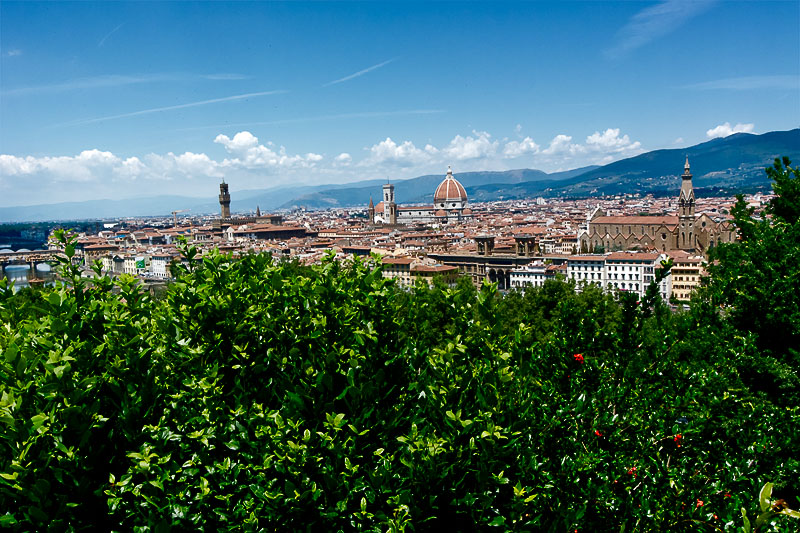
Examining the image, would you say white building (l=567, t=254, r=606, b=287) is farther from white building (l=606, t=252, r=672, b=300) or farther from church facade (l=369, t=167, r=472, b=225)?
church facade (l=369, t=167, r=472, b=225)

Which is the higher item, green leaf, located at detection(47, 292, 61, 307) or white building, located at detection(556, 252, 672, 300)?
green leaf, located at detection(47, 292, 61, 307)

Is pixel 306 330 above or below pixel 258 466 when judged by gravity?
above

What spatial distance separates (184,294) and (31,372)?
5.26 ft

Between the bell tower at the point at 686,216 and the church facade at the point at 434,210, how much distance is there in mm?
69098

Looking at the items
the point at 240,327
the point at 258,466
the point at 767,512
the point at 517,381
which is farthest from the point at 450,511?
the point at 240,327

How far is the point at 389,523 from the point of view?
3.76 m

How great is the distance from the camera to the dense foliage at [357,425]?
397 centimetres

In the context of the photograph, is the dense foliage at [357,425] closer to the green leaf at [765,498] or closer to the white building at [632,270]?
the green leaf at [765,498]

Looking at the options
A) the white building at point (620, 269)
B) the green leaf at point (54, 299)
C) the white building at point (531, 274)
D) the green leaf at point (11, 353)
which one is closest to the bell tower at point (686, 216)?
the white building at point (620, 269)

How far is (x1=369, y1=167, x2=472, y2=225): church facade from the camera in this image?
440 feet

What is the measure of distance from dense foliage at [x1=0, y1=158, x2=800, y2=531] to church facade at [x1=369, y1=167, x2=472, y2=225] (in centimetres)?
12529

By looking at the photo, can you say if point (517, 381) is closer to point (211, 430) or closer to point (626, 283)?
point (211, 430)

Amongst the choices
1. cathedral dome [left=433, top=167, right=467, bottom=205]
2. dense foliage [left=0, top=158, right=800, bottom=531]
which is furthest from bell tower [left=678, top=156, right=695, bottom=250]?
cathedral dome [left=433, top=167, right=467, bottom=205]

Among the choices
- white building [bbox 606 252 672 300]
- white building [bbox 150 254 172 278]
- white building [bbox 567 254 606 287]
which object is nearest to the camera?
white building [bbox 606 252 672 300]
